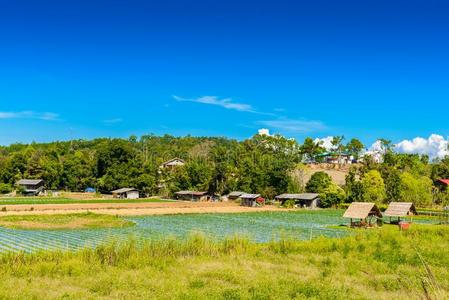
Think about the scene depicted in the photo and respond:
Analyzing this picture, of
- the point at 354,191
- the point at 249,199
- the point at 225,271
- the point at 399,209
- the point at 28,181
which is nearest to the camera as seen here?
the point at 225,271

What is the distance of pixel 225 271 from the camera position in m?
13.7

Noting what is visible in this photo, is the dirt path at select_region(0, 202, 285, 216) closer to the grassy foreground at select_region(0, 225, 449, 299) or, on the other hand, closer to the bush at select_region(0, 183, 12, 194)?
the bush at select_region(0, 183, 12, 194)

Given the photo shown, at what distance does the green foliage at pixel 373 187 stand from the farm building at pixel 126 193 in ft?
122

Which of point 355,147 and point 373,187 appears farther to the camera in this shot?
point 355,147

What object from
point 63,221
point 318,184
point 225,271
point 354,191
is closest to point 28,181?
point 63,221

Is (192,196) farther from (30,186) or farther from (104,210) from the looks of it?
(30,186)

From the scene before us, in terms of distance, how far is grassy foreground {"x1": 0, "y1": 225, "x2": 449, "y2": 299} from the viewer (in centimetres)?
1125

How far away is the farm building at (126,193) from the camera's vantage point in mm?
73688

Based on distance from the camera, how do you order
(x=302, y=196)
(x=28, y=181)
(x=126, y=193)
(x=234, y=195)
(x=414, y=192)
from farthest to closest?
(x=28, y=181) < (x=126, y=193) < (x=234, y=195) < (x=302, y=196) < (x=414, y=192)

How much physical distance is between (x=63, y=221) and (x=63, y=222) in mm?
733

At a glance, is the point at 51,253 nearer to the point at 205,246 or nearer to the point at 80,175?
the point at 205,246

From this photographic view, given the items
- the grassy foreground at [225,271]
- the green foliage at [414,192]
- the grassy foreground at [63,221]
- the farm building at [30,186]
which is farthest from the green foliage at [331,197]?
the farm building at [30,186]

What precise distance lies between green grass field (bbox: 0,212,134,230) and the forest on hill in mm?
32003

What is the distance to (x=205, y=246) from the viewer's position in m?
17.0
